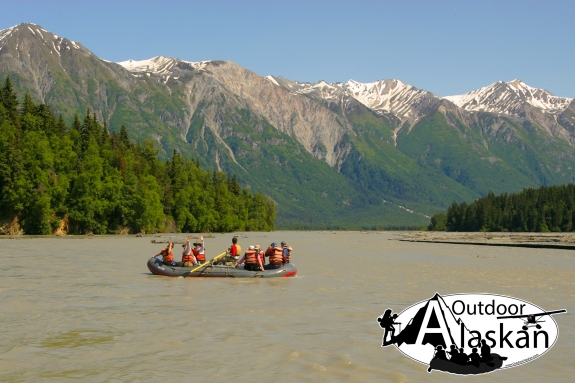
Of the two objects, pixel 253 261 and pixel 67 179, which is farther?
pixel 67 179

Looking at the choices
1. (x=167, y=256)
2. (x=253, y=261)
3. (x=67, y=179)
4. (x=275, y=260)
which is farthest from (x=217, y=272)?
(x=67, y=179)

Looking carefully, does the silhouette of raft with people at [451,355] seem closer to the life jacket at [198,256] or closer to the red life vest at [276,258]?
the red life vest at [276,258]

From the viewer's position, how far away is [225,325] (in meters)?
27.4

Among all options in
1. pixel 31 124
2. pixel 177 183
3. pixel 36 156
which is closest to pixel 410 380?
pixel 36 156

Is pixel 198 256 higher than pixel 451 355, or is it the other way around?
pixel 198 256

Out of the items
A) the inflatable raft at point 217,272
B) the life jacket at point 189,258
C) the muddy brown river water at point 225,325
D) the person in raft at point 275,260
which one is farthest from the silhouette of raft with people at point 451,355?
the life jacket at point 189,258

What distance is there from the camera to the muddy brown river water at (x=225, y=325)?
19.5 metres

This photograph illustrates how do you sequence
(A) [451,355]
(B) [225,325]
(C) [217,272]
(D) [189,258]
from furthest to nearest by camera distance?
1. (D) [189,258]
2. (C) [217,272]
3. (B) [225,325]
4. (A) [451,355]

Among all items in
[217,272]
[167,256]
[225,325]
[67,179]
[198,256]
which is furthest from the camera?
[67,179]

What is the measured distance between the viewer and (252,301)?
35469 mm

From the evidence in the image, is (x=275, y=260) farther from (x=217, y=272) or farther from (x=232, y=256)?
(x=217, y=272)

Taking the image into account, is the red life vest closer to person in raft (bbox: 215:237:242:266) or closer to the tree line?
person in raft (bbox: 215:237:242:266)

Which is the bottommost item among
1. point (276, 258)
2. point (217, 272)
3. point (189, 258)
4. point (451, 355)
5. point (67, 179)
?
point (451, 355)

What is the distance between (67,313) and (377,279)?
85.0 ft
